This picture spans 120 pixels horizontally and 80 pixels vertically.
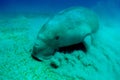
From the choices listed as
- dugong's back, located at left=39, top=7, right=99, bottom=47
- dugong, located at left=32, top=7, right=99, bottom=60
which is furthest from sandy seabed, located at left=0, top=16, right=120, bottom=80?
dugong's back, located at left=39, top=7, right=99, bottom=47

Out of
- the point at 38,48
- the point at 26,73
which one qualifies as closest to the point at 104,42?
the point at 38,48

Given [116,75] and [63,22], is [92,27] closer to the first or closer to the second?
[63,22]

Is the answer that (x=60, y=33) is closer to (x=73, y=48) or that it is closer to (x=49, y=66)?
(x=73, y=48)

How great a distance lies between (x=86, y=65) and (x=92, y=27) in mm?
1846

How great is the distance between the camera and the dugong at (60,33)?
5289 millimetres

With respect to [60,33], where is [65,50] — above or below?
below

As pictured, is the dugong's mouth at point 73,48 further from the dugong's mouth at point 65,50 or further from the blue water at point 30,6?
the blue water at point 30,6

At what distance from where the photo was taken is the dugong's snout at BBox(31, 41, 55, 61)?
520 centimetres

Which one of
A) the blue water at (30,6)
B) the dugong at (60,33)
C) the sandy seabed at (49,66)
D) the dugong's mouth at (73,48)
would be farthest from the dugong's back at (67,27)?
the blue water at (30,6)

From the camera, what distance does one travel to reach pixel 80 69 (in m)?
5.12

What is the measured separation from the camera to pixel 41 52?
17.2ft

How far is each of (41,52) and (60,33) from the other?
0.80 m

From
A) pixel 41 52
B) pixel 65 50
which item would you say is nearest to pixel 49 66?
pixel 41 52

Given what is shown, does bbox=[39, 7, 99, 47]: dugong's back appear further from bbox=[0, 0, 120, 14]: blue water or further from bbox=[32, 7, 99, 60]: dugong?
bbox=[0, 0, 120, 14]: blue water
